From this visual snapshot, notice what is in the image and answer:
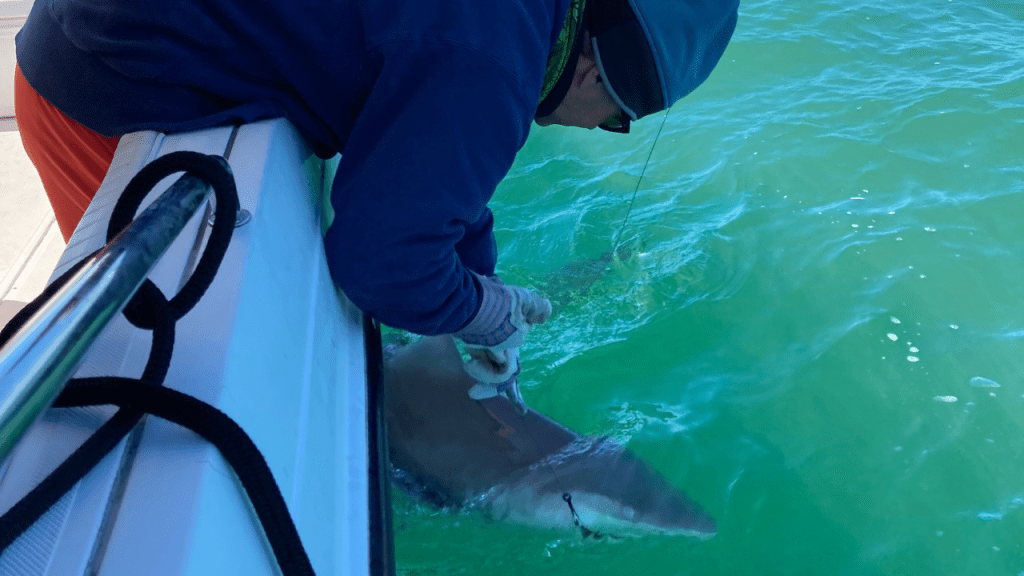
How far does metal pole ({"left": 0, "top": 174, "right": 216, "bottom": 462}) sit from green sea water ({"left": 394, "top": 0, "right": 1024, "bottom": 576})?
1494mm

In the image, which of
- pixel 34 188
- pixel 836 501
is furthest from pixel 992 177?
pixel 34 188

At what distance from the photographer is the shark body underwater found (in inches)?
80.7

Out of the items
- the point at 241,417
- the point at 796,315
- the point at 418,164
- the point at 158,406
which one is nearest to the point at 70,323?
the point at 158,406

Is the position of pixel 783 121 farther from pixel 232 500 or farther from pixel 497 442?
pixel 232 500

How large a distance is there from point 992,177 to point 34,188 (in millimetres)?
4852

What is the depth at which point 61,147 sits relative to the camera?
1606 mm

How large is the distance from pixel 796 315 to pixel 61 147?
9.03 ft

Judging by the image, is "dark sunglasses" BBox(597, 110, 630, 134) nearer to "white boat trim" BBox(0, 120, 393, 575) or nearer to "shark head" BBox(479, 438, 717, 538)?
"white boat trim" BBox(0, 120, 393, 575)

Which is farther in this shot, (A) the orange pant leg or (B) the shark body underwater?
(B) the shark body underwater

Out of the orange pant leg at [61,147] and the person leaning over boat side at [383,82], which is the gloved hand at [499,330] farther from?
the orange pant leg at [61,147]

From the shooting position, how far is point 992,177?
3.59 m

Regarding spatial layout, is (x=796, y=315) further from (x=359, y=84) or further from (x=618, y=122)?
(x=359, y=84)

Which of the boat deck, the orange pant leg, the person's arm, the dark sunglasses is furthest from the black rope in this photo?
the boat deck

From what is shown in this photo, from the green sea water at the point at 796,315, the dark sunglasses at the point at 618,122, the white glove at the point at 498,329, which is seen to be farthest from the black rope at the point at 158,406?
the green sea water at the point at 796,315
